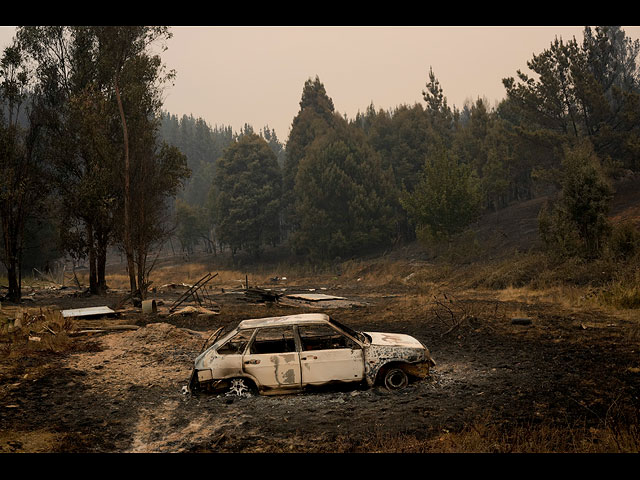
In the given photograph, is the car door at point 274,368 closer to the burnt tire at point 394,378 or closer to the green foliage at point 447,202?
the burnt tire at point 394,378

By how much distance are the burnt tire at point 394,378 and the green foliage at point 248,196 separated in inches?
1841

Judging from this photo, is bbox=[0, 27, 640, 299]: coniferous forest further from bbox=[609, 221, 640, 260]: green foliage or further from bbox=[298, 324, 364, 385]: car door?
bbox=[298, 324, 364, 385]: car door

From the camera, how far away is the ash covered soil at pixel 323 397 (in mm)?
6953

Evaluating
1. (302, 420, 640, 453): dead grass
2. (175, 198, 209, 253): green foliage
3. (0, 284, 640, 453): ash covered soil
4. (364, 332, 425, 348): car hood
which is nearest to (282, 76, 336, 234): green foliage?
(175, 198, 209, 253): green foliage

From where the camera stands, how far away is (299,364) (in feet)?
27.7

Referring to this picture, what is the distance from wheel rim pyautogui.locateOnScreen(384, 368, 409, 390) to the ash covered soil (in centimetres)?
14

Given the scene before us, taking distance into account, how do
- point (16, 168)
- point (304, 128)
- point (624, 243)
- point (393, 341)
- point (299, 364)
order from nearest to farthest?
point (299, 364), point (393, 341), point (624, 243), point (16, 168), point (304, 128)

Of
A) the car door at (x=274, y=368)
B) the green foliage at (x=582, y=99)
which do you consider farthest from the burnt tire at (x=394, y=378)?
the green foliage at (x=582, y=99)

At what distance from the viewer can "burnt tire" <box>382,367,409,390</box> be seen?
8.54m

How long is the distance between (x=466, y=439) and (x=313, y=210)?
42058 millimetres

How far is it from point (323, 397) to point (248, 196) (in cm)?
4870

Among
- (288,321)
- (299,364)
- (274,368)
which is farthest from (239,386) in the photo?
(288,321)

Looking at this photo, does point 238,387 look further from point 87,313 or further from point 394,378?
point 87,313
